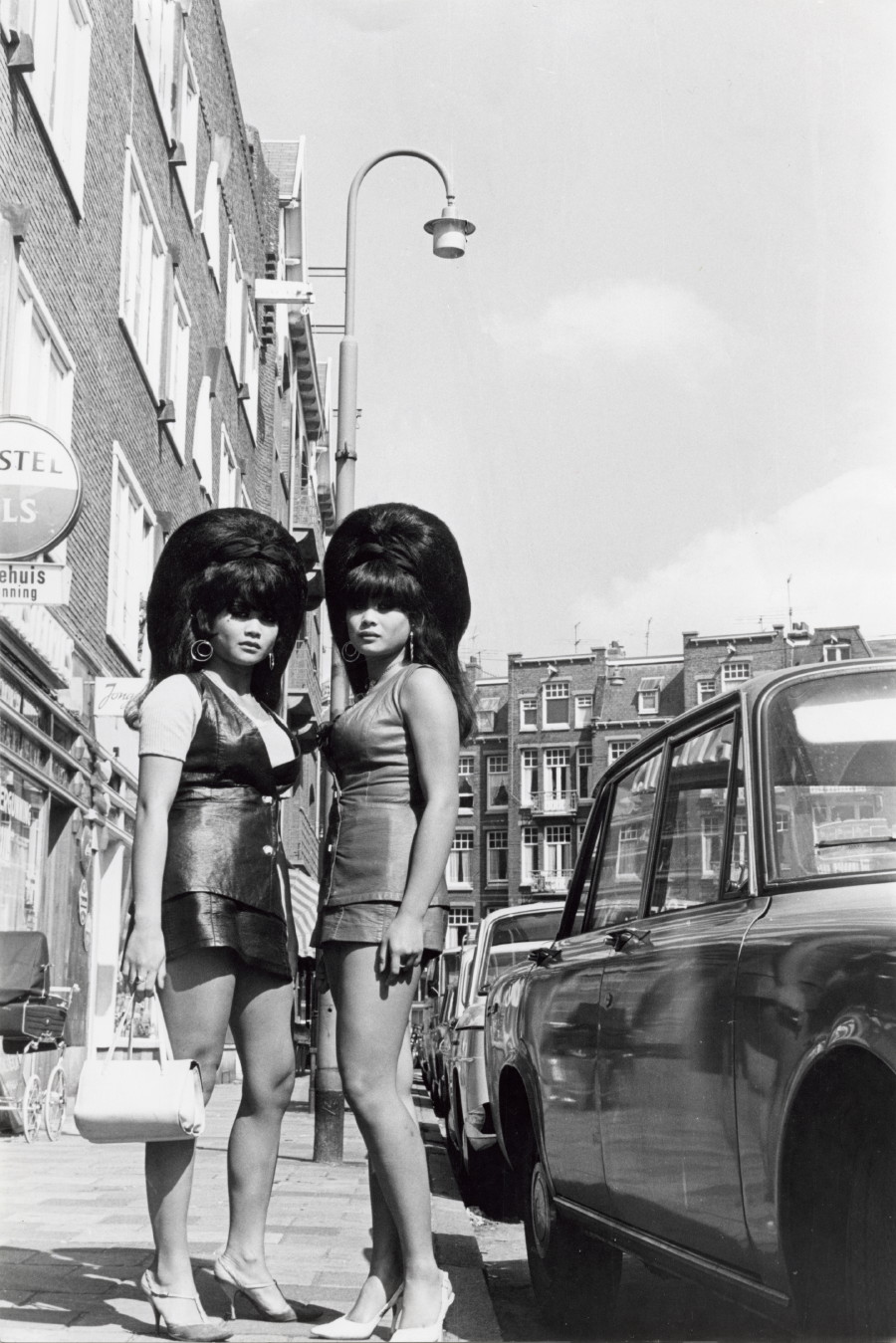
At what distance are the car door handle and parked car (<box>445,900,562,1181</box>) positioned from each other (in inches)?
137

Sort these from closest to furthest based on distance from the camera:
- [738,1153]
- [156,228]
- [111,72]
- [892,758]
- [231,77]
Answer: [738,1153]
[892,758]
[111,72]
[156,228]
[231,77]

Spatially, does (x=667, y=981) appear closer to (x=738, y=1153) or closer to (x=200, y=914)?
(x=738, y=1153)

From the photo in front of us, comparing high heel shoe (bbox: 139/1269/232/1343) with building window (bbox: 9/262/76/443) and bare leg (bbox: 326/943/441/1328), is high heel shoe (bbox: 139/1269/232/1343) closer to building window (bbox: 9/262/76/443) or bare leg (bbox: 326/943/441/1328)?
bare leg (bbox: 326/943/441/1328)

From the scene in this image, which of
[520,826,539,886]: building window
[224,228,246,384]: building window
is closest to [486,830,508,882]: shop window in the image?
[520,826,539,886]: building window

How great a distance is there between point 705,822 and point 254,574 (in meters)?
1.33

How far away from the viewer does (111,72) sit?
17281 mm

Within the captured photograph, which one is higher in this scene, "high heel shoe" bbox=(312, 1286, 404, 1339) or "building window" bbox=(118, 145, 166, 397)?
"building window" bbox=(118, 145, 166, 397)

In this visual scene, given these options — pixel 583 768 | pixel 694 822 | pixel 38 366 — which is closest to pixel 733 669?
pixel 583 768

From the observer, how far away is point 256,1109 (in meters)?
4.25

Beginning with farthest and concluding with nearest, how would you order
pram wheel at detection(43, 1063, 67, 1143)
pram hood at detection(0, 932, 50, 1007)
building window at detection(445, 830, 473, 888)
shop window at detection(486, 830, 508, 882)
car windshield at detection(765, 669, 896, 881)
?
shop window at detection(486, 830, 508, 882) → building window at detection(445, 830, 473, 888) → pram wheel at detection(43, 1063, 67, 1143) → pram hood at detection(0, 932, 50, 1007) → car windshield at detection(765, 669, 896, 881)

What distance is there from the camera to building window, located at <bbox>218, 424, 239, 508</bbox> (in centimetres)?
2803

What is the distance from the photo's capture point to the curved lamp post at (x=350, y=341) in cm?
1388

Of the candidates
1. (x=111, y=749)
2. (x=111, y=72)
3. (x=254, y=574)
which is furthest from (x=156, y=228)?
(x=254, y=574)

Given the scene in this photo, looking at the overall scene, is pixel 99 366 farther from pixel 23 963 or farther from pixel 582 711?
pixel 582 711
